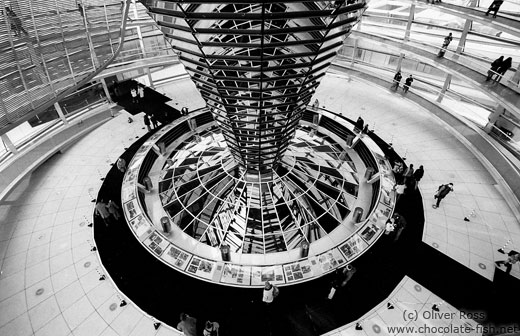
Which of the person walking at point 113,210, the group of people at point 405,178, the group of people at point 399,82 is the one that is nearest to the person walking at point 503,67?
the group of people at point 399,82

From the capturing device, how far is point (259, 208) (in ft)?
Answer: 38.1

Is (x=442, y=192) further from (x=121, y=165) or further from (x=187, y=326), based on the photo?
(x=121, y=165)

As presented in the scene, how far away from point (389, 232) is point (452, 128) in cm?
846

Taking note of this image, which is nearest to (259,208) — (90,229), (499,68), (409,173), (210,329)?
(210,329)

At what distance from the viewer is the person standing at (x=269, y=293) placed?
27.8 feet

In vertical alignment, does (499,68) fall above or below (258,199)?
above

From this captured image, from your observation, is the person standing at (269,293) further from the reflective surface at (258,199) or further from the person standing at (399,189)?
the person standing at (399,189)

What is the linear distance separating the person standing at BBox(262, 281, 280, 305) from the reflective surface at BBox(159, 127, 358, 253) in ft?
7.10

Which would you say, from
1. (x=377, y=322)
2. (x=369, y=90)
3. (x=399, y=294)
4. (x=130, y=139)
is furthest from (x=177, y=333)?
(x=369, y=90)

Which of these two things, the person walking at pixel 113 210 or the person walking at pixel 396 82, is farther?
the person walking at pixel 396 82

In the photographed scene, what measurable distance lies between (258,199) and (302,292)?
394cm

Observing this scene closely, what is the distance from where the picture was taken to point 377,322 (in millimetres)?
8539

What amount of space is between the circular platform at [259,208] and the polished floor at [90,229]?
1.91 m

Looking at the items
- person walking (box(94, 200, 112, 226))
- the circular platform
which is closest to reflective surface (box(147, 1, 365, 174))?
the circular platform
